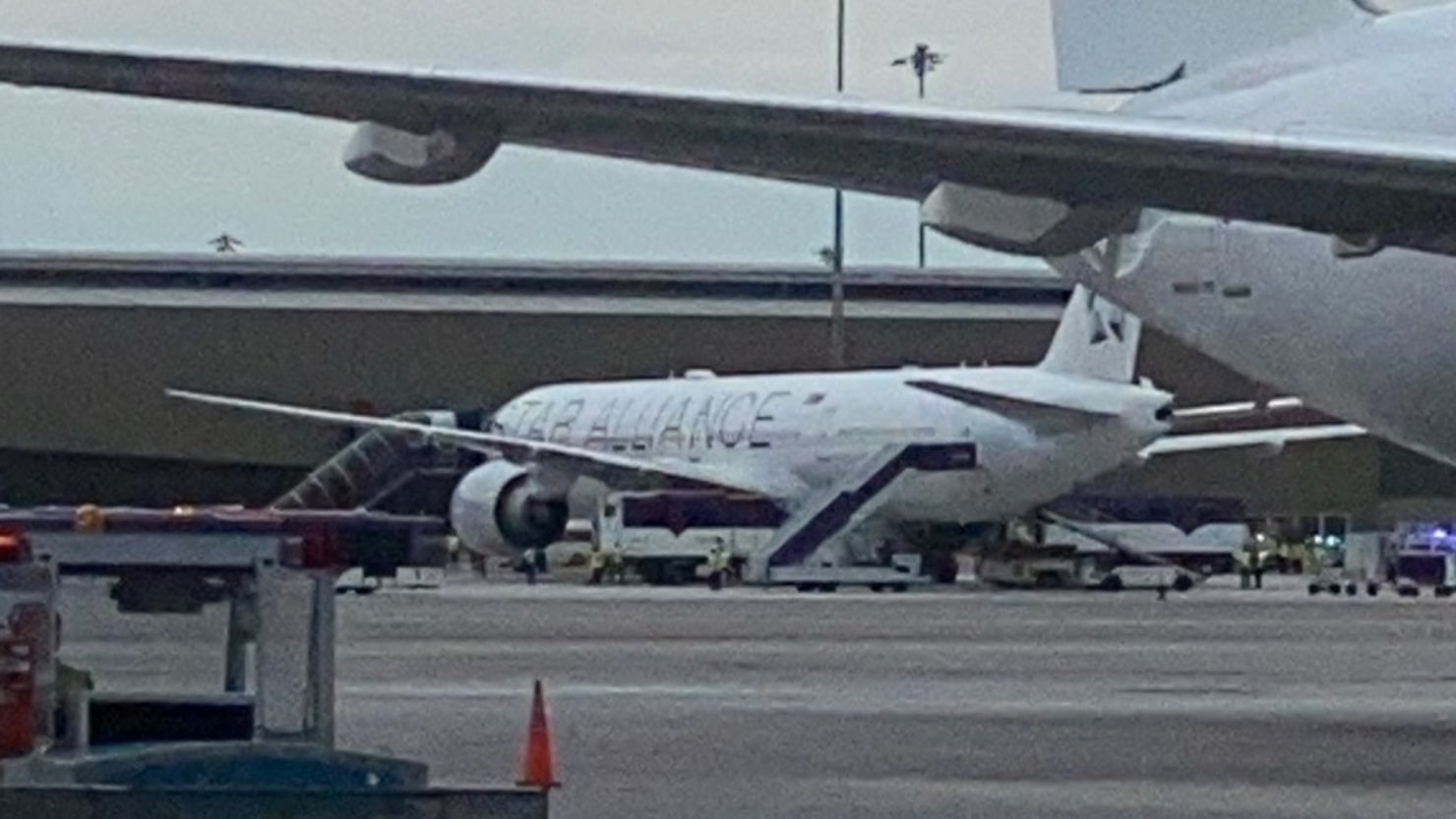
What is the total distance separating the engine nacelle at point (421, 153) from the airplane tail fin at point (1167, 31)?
7.07 m

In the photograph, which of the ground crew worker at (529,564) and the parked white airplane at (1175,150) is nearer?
the parked white airplane at (1175,150)

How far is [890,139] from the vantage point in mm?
19797

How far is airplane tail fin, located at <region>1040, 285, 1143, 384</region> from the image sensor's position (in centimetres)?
6175

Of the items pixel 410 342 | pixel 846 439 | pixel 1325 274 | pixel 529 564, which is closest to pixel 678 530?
pixel 846 439

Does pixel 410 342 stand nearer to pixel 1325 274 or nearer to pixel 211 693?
pixel 1325 274

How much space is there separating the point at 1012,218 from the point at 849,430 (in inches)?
1763

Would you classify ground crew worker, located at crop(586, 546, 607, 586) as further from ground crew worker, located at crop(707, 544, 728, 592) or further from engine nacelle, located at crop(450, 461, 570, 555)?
ground crew worker, located at crop(707, 544, 728, 592)

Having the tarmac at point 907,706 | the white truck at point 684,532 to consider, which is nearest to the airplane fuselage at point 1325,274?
the tarmac at point 907,706

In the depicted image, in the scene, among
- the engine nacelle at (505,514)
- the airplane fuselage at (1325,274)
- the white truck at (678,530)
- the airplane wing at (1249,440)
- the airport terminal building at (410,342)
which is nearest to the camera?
the airplane fuselage at (1325,274)

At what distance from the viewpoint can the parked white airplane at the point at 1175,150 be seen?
767 inches

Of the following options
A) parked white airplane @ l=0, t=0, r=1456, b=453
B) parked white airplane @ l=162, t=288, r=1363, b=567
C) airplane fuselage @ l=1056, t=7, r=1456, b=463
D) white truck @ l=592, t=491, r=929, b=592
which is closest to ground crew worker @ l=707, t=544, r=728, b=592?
white truck @ l=592, t=491, r=929, b=592

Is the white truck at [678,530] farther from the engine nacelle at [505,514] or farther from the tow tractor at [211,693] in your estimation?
the tow tractor at [211,693]

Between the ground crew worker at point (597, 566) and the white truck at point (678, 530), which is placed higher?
the white truck at point (678, 530)

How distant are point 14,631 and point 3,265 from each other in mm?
83875
